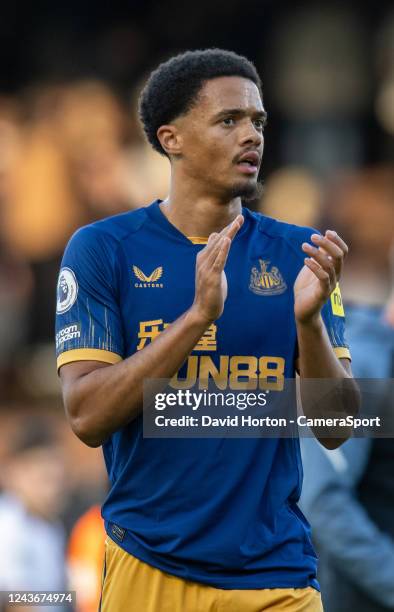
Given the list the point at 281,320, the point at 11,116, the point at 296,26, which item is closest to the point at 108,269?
the point at 281,320

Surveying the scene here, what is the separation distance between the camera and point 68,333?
11.7 feet

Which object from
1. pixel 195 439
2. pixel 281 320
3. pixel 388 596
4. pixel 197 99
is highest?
pixel 197 99

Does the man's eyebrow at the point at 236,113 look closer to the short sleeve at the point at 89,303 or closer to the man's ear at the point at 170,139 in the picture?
the man's ear at the point at 170,139

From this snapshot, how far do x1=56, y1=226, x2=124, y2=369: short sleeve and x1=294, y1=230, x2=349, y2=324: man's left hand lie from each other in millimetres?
555

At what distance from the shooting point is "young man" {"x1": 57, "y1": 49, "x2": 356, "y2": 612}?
3357 millimetres

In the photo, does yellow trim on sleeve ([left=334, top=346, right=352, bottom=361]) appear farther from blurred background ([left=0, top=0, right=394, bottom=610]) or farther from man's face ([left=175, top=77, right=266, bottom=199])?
blurred background ([left=0, top=0, right=394, bottom=610])

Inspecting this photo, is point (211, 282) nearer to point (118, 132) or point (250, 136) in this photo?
point (250, 136)

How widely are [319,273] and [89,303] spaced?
2.35 feet

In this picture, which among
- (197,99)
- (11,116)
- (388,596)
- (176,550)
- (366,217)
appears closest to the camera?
(176,550)

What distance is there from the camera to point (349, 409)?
11.7 ft

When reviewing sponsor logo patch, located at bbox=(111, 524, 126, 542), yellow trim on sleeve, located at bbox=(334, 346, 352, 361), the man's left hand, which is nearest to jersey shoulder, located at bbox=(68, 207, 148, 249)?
the man's left hand

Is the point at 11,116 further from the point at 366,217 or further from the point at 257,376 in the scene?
the point at 257,376

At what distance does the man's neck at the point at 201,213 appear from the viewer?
3756 millimetres

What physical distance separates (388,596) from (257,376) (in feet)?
5.70
